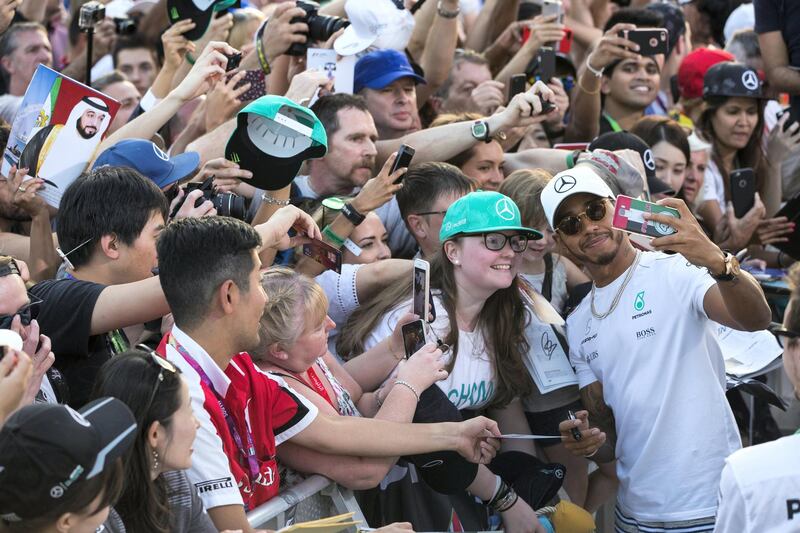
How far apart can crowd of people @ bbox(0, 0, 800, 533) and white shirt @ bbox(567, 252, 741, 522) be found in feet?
0.04

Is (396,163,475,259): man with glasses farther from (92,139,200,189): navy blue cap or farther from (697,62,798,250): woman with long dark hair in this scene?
(697,62,798,250): woman with long dark hair

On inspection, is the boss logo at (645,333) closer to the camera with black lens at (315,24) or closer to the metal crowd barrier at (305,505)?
the metal crowd barrier at (305,505)

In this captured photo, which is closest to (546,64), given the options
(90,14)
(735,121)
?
(735,121)

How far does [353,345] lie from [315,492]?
102 cm

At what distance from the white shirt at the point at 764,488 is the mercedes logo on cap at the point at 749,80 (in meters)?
4.82

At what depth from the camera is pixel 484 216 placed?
14.8 ft

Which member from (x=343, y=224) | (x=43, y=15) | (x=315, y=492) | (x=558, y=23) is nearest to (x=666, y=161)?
(x=558, y=23)

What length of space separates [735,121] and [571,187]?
330 centimetres

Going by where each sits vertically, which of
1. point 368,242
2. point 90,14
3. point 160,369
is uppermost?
point 160,369

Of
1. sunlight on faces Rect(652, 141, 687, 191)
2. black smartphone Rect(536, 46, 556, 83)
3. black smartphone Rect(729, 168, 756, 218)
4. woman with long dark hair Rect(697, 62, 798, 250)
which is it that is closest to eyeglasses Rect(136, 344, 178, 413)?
black smartphone Rect(536, 46, 556, 83)

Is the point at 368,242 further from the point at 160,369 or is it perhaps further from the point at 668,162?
the point at 668,162

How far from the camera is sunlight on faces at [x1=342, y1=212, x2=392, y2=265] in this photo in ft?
16.5

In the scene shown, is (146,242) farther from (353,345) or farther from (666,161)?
(666,161)

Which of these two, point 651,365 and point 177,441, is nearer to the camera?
point 177,441
